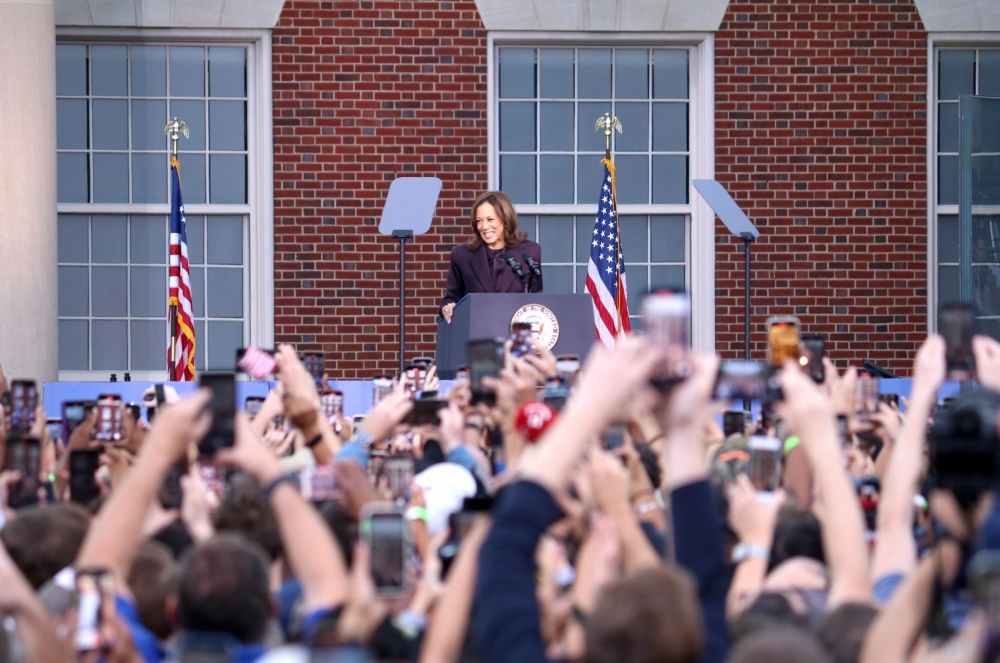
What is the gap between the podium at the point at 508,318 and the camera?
5824mm

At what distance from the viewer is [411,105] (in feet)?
28.3

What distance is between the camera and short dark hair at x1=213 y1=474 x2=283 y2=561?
246 centimetres

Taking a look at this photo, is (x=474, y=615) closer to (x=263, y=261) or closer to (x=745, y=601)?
(x=745, y=601)

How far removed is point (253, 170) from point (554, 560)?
7.04 m

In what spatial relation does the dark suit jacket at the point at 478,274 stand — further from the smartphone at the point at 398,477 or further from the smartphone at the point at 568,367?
the smartphone at the point at 398,477

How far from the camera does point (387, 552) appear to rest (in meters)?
1.82

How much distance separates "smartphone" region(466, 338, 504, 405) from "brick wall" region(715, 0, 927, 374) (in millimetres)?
5831

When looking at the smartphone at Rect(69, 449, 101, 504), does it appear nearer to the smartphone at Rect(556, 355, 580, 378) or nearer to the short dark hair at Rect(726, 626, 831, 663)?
the smartphone at Rect(556, 355, 580, 378)

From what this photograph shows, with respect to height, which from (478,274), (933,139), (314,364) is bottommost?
(314,364)

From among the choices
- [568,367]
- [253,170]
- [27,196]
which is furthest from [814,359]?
[253,170]

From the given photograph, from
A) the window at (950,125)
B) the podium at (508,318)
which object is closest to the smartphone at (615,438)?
the podium at (508,318)

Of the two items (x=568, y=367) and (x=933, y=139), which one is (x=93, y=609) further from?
(x=933, y=139)

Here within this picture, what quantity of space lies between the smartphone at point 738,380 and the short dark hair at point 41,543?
1.26 meters

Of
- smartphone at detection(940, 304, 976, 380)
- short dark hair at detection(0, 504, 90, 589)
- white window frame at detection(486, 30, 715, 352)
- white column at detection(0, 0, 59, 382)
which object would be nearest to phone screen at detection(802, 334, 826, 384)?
smartphone at detection(940, 304, 976, 380)
